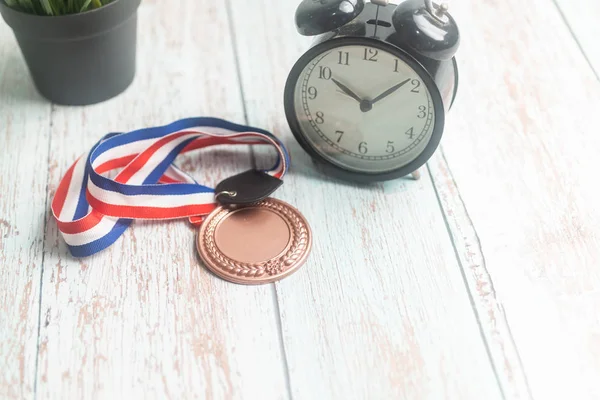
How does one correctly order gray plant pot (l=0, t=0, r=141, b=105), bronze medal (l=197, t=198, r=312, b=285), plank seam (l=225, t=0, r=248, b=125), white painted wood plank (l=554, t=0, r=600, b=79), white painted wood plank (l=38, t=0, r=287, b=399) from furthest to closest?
white painted wood plank (l=554, t=0, r=600, b=79) → plank seam (l=225, t=0, r=248, b=125) → gray plant pot (l=0, t=0, r=141, b=105) → bronze medal (l=197, t=198, r=312, b=285) → white painted wood plank (l=38, t=0, r=287, b=399)

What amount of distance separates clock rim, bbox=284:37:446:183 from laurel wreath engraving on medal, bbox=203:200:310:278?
0.36ft

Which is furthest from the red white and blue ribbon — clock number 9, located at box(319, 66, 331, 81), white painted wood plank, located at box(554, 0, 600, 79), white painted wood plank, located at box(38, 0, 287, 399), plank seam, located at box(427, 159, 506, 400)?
white painted wood plank, located at box(554, 0, 600, 79)

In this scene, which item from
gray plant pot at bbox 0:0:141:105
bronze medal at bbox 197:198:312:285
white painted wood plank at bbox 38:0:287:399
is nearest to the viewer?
white painted wood plank at bbox 38:0:287:399

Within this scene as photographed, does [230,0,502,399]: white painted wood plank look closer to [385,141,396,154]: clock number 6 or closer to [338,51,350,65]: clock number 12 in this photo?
[385,141,396,154]: clock number 6

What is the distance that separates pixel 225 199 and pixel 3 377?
0.39 meters

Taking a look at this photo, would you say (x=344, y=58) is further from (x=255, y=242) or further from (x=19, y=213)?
(x=19, y=213)

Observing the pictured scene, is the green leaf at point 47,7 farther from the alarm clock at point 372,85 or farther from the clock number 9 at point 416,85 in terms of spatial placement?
the clock number 9 at point 416,85

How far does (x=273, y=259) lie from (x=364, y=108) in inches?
10.4

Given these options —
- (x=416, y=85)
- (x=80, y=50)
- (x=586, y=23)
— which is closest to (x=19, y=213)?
(x=80, y=50)

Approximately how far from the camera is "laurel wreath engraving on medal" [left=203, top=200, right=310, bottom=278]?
3.25 feet

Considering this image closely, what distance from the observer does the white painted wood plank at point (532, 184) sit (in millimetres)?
945

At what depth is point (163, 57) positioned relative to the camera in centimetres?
134

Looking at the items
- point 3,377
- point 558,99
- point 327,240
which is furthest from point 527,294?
point 3,377

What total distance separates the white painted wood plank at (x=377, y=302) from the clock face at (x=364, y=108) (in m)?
0.06
